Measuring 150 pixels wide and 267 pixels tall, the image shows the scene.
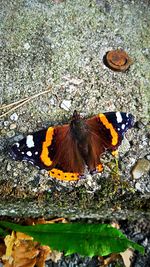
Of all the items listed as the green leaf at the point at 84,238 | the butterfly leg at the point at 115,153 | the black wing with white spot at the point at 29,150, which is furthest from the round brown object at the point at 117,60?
the green leaf at the point at 84,238

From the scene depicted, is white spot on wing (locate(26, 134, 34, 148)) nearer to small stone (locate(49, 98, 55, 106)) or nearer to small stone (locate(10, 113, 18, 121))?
small stone (locate(10, 113, 18, 121))

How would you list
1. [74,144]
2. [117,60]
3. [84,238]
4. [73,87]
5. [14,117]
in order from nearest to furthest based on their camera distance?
[84,238]
[74,144]
[14,117]
[73,87]
[117,60]

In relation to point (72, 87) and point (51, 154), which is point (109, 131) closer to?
point (51, 154)

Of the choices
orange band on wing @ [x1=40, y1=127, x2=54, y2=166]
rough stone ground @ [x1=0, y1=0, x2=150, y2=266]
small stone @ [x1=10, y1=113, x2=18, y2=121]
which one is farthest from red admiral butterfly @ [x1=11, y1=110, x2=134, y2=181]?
small stone @ [x1=10, y1=113, x2=18, y2=121]

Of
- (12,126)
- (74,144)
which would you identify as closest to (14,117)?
(12,126)

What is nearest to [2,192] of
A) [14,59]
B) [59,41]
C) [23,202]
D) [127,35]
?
[23,202]

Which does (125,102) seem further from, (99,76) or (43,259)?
(43,259)

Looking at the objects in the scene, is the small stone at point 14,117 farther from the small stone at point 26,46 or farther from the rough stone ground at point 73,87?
the small stone at point 26,46
